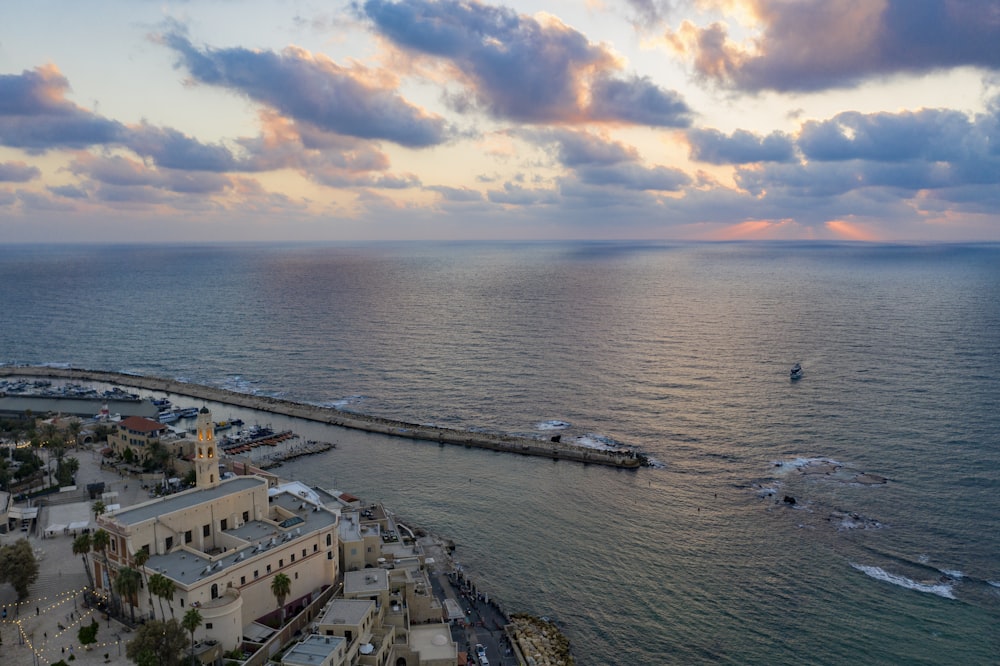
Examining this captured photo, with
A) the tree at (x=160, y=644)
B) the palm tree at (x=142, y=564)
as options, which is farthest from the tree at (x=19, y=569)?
the tree at (x=160, y=644)

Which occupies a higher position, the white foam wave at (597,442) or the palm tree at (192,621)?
the palm tree at (192,621)

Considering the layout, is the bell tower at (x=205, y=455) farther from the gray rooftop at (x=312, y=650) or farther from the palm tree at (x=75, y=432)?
the palm tree at (x=75, y=432)

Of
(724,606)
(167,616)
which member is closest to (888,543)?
(724,606)

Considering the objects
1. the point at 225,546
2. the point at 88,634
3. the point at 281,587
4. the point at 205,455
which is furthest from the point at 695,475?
the point at 88,634

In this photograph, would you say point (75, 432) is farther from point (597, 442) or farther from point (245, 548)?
point (597, 442)

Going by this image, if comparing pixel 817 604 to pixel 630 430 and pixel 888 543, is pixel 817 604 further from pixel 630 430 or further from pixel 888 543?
pixel 630 430

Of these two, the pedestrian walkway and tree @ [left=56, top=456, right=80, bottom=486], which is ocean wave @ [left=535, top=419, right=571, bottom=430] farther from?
tree @ [left=56, top=456, right=80, bottom=486]
